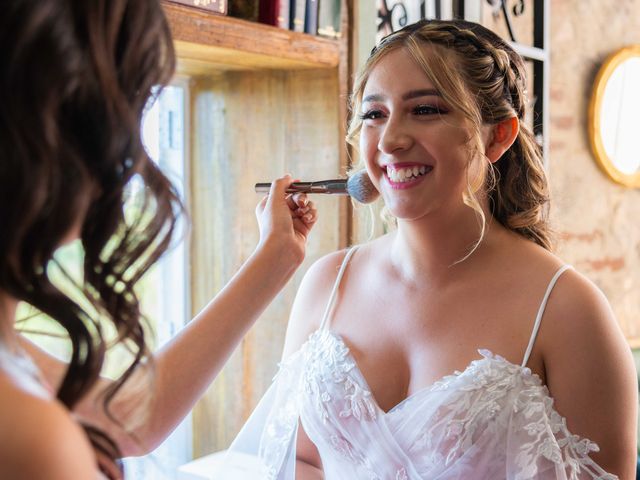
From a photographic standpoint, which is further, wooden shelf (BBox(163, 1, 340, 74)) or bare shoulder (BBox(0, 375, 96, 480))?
wooden shelf (BBox(163, 1, 340, 74))

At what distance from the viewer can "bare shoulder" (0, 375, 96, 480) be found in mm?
526

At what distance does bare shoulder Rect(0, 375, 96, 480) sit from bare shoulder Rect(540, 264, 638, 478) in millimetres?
1027

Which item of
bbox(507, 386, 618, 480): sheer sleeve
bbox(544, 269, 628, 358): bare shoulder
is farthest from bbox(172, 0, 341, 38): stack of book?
bbox(507, 386, 618, 480): sheer sleeve

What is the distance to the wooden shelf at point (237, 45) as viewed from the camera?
168 centimetres

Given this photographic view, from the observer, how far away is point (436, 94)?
1.53 m

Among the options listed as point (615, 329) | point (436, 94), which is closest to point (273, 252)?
point (436, 94)

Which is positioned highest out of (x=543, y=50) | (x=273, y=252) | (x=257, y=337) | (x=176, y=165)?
(x=543, y=50)

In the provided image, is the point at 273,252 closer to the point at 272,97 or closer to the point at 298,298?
the point at 298,298

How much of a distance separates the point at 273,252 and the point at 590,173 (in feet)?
8.06

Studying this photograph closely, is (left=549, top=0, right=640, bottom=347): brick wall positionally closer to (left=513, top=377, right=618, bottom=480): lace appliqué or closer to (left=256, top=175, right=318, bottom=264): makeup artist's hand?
(left=513, top=377, right=618, bottom=480): lace appliqué

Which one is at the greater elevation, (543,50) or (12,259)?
(543,50)

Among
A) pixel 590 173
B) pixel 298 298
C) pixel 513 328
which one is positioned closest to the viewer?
pixel 513 328

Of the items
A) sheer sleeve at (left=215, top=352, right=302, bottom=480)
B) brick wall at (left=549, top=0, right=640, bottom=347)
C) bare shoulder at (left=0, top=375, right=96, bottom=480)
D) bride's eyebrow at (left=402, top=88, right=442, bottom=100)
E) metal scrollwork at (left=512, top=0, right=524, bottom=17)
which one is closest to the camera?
bare shoulder at (left=0, top=375, right=96, bottom=480)

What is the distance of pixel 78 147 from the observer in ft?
2.19
